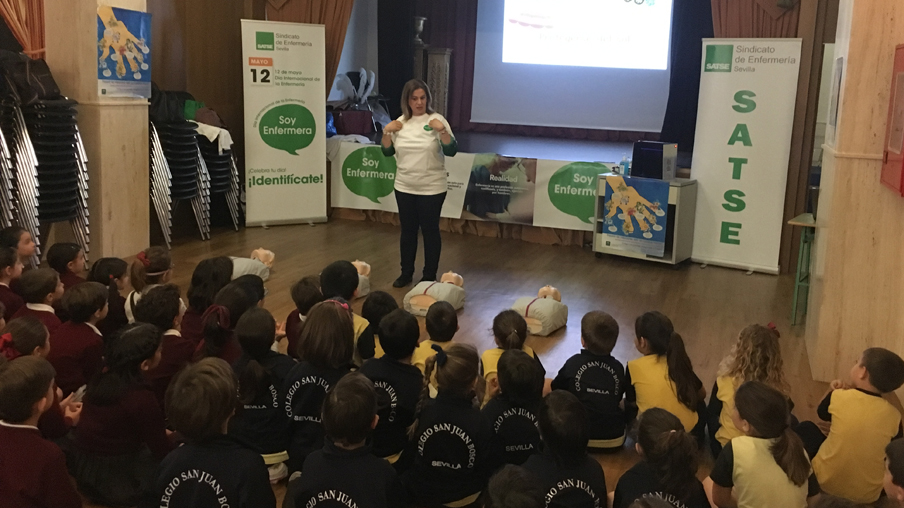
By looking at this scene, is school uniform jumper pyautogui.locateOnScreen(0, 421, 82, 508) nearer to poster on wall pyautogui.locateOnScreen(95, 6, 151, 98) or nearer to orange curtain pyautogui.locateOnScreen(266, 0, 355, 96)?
poster on wall pyautogui.locateOnScreen(95, 6, 151, 98)

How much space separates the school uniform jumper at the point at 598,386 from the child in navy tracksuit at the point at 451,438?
25.2 inches

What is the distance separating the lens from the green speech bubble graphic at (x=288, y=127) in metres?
7.01

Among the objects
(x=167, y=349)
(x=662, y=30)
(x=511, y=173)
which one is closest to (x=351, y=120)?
(x=511, y=173)

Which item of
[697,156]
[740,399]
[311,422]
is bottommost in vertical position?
[311,422]

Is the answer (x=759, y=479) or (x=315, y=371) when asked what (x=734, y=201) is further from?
(x=315, y=371)

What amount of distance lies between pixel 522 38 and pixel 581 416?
395 inches

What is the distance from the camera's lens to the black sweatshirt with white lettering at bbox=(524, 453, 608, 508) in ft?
6.77

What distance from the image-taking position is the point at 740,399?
229 cm

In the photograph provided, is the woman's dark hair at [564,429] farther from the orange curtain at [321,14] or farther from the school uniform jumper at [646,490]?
the orange curtain at [321,14]

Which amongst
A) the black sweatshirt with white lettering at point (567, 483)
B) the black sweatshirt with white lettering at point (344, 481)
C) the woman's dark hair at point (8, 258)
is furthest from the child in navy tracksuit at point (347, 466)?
the woman's dark hair at point (8, 258)

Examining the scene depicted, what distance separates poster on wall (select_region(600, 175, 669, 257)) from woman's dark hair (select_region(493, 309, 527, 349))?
3345mm

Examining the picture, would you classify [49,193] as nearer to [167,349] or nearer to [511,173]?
[167,349]

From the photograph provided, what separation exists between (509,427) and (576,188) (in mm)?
4358

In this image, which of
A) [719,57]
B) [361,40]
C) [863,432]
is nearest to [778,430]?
[863,432]
